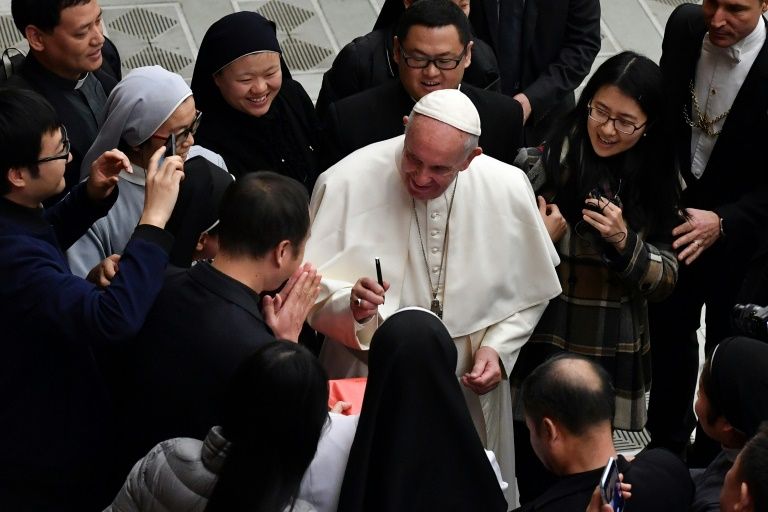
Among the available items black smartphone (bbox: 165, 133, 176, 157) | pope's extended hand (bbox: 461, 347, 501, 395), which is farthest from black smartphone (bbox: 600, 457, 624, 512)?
black smartphone (bbox: 165, 133, 176, 157)

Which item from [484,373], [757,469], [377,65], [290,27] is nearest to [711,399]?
[757,469]

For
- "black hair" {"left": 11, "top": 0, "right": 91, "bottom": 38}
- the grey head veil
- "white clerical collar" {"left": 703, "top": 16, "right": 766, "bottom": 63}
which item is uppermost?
"black hair" {"left": 11, "top": 0, "right": 91, "bottom": 38}

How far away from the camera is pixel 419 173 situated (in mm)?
4184

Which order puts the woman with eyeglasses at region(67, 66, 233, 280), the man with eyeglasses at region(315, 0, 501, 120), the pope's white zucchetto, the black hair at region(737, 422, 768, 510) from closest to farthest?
the black hair at region(737, 422, 768, 510) → the woman with eyeglasses at region(67, 66, 233, 280) → the pope's white zucchetto → the man with eyeglasses at region(315, 0, 501, 120)

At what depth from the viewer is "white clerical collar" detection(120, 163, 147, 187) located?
4.19 m

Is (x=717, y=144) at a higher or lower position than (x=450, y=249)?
lower

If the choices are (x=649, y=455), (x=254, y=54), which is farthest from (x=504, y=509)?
(x=254, y=54)

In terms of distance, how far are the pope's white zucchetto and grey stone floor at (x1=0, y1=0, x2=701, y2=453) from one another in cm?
389

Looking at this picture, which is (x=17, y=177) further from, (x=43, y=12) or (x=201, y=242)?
(x=43, y=12)

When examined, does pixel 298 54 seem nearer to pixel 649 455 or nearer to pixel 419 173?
pixel 419 173

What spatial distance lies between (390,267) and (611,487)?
60.6 inches

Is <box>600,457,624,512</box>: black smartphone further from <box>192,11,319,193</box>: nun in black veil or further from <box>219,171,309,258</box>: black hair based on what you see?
<box>192,11,319,193</box>: nun in black veil

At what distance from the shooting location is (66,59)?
4688 mm

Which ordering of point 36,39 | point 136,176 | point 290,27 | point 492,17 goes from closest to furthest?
point 136,176 → point 36,39 → point 492,17 → point 290,27
